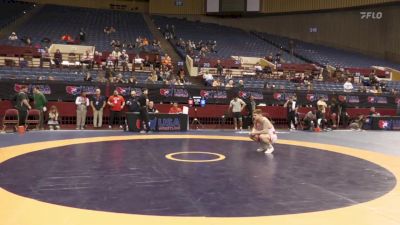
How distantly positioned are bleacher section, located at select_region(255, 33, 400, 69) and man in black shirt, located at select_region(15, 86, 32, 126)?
76.7 ft

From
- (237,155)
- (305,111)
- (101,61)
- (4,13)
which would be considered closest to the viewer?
(237,155)

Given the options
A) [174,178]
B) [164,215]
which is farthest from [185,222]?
[174,178]

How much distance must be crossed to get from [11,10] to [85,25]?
7.59 m

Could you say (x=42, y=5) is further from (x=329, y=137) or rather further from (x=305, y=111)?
(x=329, y=137)

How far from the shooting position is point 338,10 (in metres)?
37.5

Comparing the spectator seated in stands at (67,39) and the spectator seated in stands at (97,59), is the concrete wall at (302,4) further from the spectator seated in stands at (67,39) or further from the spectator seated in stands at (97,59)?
the spectator seated in stands at (97,59)

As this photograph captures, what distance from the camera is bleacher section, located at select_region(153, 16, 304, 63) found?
1289 inches

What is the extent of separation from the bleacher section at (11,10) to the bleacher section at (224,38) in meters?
11.3

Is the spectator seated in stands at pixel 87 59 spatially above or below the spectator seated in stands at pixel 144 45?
below

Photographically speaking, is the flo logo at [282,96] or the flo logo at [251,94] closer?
the flo logo at [251,94]

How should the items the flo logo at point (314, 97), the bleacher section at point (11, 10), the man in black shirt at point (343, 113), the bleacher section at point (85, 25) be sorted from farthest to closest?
the bleacher section at point (11, 10)
the bleacher section at point (85, 25)
the flo logo at point (314, 97)
the man in black shirt at point (343, 113)

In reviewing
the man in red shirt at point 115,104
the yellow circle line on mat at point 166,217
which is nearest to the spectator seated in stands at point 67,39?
the man in red shirt at point 115,104

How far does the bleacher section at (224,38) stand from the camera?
107 ft

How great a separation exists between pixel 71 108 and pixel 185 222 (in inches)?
501
